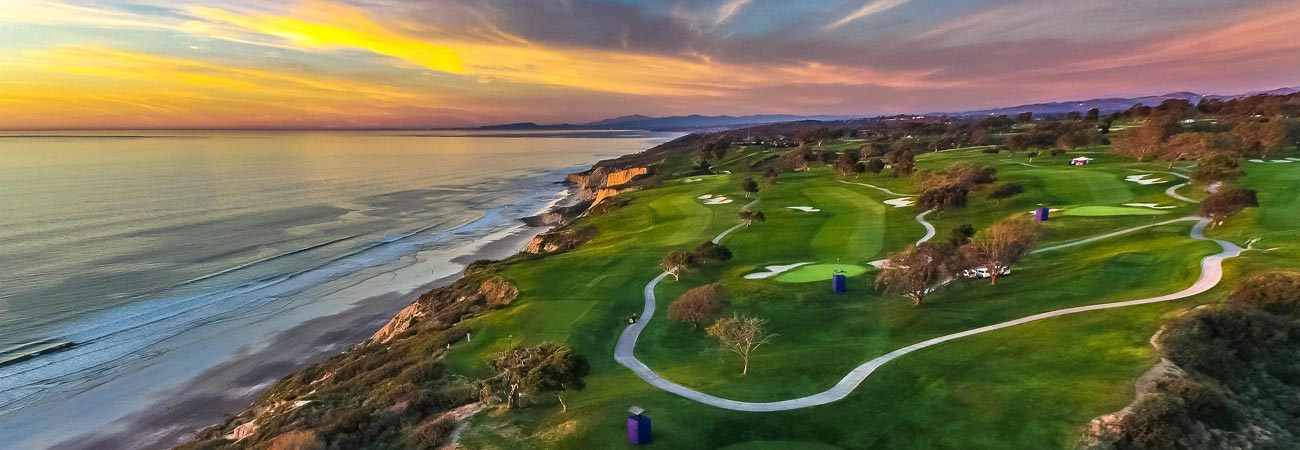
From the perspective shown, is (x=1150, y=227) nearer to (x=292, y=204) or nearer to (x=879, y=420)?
(x=879, y=420)

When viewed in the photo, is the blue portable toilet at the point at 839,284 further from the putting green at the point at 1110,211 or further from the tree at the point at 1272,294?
the putting green at the point at 1110,211

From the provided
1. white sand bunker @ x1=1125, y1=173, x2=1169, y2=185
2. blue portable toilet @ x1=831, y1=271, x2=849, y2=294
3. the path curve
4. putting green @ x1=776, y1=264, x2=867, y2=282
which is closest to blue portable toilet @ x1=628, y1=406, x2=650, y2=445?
the path curve

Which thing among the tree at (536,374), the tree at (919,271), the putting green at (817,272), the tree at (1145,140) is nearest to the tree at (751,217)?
the putting green at (817,272)

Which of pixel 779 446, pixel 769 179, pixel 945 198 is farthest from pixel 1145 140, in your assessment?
pixel 779 446

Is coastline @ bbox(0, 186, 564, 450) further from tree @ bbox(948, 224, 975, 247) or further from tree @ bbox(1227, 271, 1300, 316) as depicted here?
tree @ bbox(1227, 271, 1300, 316)

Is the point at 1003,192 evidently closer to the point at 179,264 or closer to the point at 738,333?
the point at 738,333

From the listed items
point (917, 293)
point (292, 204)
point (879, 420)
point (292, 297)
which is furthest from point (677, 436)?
point (292, 204)
